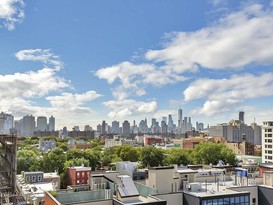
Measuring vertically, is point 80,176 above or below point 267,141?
below

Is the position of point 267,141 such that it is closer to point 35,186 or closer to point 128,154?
point 128,154

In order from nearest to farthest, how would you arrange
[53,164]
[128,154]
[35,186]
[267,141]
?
1. [35,186]
2. [53,164]
3. [267,141]
4. [128,154]

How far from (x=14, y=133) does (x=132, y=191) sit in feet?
61.4

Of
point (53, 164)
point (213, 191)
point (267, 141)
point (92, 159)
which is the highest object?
point (267, 141)

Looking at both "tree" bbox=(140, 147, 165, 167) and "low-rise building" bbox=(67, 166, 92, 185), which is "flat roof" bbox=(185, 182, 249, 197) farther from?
"tree" bbox=(140, 147, 165, 167)

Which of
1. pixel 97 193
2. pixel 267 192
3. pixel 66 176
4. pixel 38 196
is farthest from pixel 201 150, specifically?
pixel 97 193

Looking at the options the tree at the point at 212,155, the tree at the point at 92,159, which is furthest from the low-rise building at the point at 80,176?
the tree at the point at 212,155

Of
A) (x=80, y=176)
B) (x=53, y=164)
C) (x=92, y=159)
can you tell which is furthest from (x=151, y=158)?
(x=80, y=176)

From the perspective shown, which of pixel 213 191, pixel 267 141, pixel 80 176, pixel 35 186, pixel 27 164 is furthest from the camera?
pixel 267 141

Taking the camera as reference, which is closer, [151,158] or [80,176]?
[80,176]

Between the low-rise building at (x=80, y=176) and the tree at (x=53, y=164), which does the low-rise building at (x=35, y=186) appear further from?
the tree at (x=53, y=164)

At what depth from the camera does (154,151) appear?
96.8 metres

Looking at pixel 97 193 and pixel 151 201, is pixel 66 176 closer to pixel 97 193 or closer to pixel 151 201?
pixel 97 193

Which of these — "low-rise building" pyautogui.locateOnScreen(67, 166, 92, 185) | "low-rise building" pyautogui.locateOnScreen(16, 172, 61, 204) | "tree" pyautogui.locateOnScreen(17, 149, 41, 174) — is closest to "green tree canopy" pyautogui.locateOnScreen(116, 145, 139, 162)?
"tree" pyautogui.locateOnScreen(17, 149, 41, 174)
